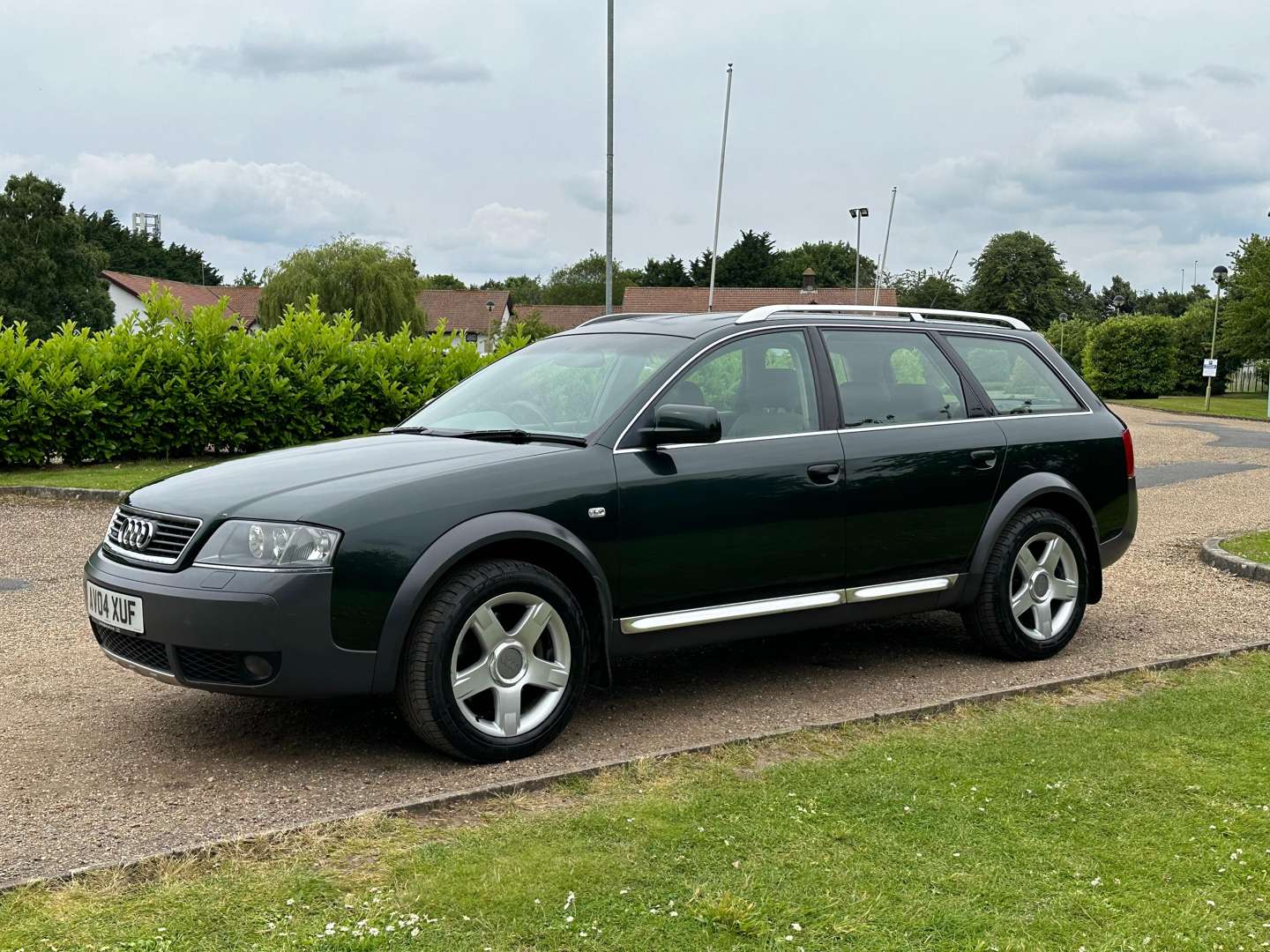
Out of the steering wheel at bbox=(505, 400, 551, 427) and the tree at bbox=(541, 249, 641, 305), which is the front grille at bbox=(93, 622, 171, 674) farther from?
the tree at bbox=(541, 249, 641, 305)

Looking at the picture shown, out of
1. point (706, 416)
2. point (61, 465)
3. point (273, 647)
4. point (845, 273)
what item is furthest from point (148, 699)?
point (845, 273)

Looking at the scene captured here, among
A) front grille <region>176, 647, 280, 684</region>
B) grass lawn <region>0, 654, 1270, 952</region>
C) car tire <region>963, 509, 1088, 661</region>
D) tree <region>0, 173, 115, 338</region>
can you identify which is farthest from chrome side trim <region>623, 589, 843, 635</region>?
tree <region>0, 173, 115, 338</region>

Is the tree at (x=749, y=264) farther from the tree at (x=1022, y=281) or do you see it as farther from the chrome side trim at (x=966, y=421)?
the chrome side trim at (x=966, y=421)

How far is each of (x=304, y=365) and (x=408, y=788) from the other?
1347cm

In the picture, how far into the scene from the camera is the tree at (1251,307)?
152 ft

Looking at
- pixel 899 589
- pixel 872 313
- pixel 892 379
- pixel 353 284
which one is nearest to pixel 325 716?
pixel 899 589

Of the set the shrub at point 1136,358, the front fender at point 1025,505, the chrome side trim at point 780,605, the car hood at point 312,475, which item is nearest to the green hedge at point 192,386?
the car hood at point 312,475

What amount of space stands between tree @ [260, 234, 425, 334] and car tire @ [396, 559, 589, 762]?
177 ft

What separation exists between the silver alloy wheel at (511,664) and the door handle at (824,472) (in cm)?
145

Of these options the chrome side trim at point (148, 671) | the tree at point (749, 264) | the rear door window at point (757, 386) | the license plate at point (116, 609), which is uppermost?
the tree at point (749, 264)

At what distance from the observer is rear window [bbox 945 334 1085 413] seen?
7117 millimetres

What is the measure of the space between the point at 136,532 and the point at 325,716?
118 centimetres

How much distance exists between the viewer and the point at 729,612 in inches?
228

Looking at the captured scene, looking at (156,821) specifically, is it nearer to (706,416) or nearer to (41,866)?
(41,866)
